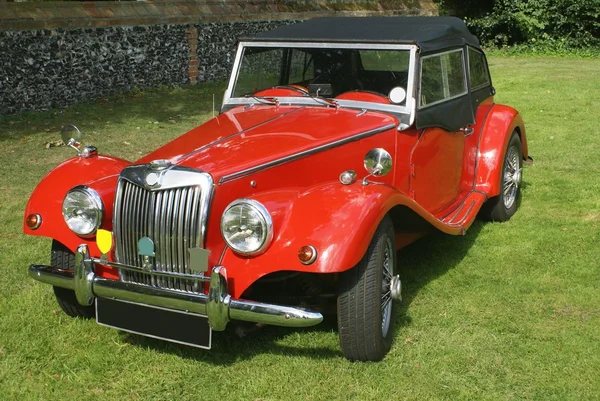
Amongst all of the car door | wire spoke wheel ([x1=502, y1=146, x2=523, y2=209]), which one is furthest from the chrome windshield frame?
wire spoke wheel ([x1=502, y1=146, x2=523, y2=209])

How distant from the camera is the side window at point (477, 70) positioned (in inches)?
237

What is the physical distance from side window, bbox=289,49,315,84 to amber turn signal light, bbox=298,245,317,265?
81.5 inches

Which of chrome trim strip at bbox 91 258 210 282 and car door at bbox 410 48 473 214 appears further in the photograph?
car door at bbox 410 48 473 214

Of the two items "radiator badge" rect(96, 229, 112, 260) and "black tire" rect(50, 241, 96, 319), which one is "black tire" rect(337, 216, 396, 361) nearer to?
"radiator badge" rect(96, 229, 112, 260)

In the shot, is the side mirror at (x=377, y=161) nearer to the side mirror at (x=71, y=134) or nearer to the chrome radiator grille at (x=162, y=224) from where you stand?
the chrome radiator grille at (x=162, y=224)

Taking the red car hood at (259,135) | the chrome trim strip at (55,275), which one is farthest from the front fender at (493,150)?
the chrome trim strip at (55,275)

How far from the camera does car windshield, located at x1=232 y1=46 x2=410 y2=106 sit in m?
4.94

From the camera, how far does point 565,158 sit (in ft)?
27.8

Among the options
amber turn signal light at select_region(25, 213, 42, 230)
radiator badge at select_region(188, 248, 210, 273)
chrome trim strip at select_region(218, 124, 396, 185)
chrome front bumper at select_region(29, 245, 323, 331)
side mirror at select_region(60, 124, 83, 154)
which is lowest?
chrome front bumper at select_region(29, 245, 323, 331)

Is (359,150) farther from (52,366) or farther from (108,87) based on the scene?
(108,87)

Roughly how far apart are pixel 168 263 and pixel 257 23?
12.3 m

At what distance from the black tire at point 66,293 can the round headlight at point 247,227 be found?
1197mm

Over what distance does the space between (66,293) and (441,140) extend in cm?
278

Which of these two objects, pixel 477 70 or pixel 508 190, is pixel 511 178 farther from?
pixel 477 70
